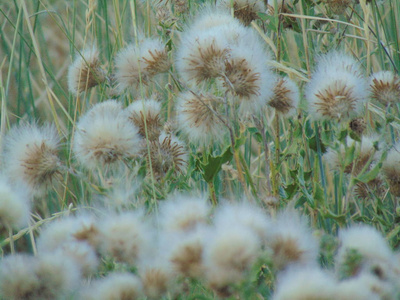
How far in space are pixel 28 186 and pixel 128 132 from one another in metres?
0.23

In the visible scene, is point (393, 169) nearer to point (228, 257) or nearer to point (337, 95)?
point (337, 95)

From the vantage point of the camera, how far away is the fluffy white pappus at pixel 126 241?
0.91 m

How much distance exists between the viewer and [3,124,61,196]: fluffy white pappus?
46.1 inches

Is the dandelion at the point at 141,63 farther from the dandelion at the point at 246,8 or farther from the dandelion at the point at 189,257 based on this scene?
the dandelion at the point at 189,257

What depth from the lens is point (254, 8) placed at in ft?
5.25

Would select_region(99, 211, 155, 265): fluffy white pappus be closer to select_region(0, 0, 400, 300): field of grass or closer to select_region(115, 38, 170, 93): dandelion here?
select_region(0, 0, 400, 300): field of grass

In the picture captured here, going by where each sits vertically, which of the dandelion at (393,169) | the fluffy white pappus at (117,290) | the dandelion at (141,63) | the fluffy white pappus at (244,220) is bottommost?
the dandelion at (393,169)

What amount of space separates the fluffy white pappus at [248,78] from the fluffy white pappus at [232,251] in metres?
0.45

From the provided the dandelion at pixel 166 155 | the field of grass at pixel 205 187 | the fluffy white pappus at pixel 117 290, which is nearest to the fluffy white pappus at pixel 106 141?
the field of grass at pixel 205 187

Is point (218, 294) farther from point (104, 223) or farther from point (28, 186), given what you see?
point (28, 186)

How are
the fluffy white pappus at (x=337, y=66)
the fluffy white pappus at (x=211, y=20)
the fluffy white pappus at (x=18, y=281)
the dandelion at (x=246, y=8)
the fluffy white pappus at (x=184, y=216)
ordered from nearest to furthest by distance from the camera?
the fluffy white pappus at (x=18, y=281)
the fluffy white pappus at (x=184, y=216)
the fluffy white pappus at (x=337, y=66)
the fluffy white pappus at (x=211, y=20)
the dandelion at (x=246, y=8)

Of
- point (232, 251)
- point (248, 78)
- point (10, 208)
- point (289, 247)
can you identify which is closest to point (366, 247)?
point (289, 247)

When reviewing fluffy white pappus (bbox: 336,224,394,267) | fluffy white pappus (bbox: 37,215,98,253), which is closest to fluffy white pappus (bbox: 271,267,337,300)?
fluffy white pappus (bbox: 336,224,394,267)

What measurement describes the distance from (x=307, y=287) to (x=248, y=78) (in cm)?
59
